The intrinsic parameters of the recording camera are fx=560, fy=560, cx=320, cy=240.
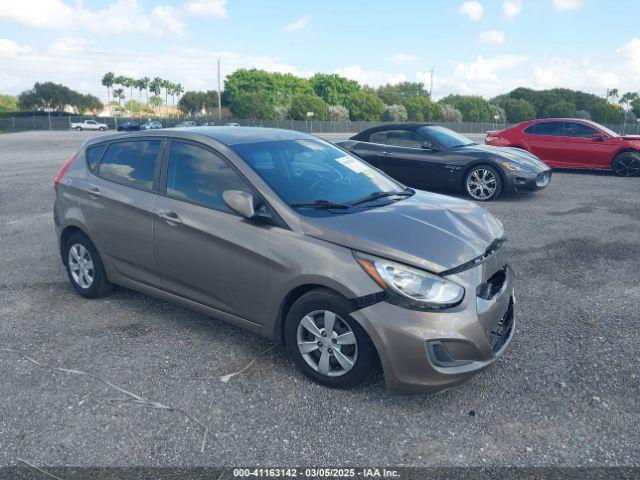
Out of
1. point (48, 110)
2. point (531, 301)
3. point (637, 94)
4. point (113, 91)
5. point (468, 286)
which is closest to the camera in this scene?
point (468, 286)

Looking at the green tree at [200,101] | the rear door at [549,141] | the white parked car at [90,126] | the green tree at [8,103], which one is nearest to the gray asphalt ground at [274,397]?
the rear door at [549,141]

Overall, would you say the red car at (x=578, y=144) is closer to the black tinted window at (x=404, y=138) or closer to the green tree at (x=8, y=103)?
the black tinted window at (x=404, y=138)

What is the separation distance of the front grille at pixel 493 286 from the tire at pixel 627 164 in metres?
11.3

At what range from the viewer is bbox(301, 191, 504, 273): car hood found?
3328 mm

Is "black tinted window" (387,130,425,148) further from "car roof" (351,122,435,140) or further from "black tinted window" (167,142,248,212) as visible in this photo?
"black tinted window" (167,142,248,212)

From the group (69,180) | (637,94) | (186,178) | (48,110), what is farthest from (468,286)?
(637,94)

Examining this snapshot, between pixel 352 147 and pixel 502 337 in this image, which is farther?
pixel 352 147

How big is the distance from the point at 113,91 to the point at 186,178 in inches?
5952

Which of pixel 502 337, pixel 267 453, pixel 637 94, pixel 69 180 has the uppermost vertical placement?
pixel 637 94

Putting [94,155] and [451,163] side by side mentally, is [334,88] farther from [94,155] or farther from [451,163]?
[94,155]

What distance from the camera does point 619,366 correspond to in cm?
383

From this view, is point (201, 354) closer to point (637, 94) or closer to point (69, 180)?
point (69, 180)

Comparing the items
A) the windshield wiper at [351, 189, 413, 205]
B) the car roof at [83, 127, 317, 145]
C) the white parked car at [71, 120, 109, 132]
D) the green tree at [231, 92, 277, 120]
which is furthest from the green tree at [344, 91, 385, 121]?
the windshield wiper at [351, 189, 413, 205]

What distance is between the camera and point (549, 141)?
13742 mm
